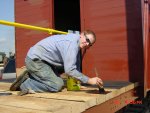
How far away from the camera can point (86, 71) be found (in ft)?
19.0

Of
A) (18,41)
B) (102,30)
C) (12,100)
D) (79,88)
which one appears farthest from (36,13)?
(12,100)

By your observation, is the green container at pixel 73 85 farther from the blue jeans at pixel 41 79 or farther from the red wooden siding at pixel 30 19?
the red wooden siding at pixel 30 19

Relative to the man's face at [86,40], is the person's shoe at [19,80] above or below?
below

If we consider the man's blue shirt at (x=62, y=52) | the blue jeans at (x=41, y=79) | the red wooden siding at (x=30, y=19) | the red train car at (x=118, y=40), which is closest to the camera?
the man's blue shirt at (x=62, y=52)

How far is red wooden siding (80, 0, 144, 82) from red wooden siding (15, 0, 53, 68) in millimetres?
1034

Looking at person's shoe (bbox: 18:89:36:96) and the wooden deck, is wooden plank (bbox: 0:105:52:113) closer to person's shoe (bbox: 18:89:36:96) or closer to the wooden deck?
the wooden deck

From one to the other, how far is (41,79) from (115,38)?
6.85 ft

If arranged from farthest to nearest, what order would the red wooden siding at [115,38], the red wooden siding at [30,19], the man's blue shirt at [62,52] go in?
the red wooden siding at [30,19], the red wooden siding at [115,38], the man's blue shirt at [62,52]

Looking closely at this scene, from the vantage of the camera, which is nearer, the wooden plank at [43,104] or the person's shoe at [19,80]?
the wooden plank at [43,104]

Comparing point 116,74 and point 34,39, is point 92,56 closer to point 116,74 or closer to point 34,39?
point 116,74

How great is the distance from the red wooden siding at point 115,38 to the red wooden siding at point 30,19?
1.03 meters

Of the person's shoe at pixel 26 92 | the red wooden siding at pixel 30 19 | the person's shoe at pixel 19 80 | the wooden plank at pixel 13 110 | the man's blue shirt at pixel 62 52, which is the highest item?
the red wooden siding at pixel 30 19

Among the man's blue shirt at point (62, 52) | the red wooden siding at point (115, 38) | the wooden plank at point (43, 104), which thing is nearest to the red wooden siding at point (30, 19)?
the red wooden siding at point (115, 38)

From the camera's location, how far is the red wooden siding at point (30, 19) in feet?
21.3
